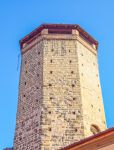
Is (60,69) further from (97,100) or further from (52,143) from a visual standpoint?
(52,143)

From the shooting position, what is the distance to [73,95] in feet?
44.3

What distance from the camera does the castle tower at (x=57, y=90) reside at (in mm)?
12531

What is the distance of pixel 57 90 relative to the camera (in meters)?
13.7

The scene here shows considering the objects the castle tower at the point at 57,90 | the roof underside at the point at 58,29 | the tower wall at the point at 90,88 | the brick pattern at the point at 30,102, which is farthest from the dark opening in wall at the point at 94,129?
the roof underside at the point at 58,29

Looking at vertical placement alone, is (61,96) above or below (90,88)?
below

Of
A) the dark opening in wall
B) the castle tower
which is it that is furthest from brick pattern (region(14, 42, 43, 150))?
the dark opening in wall

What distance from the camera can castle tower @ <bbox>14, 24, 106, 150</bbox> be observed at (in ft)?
41.1

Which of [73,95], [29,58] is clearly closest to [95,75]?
[73,95]

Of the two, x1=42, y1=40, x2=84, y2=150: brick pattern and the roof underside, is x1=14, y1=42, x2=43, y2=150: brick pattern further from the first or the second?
the roof underside

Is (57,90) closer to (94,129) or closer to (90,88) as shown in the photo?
(90,88)

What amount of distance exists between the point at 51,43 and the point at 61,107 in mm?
3797

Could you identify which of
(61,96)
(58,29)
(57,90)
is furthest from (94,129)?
(58,29)

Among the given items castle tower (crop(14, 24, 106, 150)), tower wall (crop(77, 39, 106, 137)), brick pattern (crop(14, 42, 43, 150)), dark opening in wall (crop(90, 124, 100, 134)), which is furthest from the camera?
tower wall (crop(77, 39, 106, 137))

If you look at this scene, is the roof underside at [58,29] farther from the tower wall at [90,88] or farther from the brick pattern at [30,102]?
the brick pattern at [30,102]
